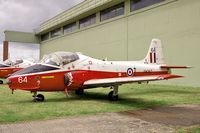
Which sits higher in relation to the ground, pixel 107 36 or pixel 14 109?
pixel 107 36

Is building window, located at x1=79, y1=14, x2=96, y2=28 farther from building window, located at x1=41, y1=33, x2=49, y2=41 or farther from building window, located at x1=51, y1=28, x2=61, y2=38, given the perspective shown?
building window, located at x1=41, y1=33, x2=49, y2=41

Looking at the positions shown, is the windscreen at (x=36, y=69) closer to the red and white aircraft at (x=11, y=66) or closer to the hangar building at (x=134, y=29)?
the hangar building at (x=134, y=29)

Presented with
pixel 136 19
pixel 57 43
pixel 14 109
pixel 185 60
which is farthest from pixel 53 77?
pixel 57 43

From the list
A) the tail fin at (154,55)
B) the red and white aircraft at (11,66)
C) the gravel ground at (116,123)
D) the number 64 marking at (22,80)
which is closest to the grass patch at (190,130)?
the gravel ground at (116,123)

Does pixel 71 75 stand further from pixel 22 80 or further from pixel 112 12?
pixel 112 12

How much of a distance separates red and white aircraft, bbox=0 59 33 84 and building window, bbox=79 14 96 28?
1153 cm

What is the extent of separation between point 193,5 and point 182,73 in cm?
483

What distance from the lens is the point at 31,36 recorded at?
51.8 meters

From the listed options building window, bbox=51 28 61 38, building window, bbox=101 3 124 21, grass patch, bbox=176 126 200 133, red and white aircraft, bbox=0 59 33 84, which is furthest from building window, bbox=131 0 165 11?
building window, bbox=51 28 61 38

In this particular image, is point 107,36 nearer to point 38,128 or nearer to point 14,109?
point 14,109

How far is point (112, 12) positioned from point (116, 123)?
22621mm

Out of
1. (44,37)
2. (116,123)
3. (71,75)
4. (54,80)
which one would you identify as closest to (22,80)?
(54,80)

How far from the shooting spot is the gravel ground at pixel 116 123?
623cm

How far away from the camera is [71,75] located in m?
11.9
